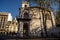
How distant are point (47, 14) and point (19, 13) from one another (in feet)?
27.5

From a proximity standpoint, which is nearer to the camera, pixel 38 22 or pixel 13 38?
pixel 13 38

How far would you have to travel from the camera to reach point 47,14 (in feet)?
128

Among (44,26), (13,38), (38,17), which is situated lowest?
(13,38)

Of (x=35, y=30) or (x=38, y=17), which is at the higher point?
(x=38, y=17)

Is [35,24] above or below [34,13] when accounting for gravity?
below

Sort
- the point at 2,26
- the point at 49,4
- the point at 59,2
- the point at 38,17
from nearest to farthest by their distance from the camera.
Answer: the point at 59,2 → the point at 49,4 → the point at 38,17 → the point at 2,26

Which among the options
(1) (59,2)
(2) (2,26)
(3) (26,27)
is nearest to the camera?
(1) (59,2)

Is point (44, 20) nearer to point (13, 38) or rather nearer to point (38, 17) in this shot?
point (38, 17)

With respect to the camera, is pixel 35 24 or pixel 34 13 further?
pixel 34 13

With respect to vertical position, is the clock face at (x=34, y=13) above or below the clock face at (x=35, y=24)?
above

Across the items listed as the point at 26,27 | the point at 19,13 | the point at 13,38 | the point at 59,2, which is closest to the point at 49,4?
the point at 59,2

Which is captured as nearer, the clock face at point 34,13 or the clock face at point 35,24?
the clock face at point 35,24

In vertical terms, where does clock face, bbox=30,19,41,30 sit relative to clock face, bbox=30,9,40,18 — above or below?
below

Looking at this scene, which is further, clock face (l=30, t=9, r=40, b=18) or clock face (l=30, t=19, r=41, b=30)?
clock face (l=30, t=9, r=40, b=18)
